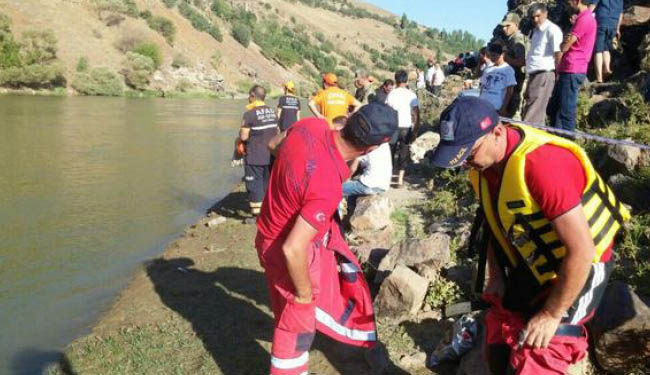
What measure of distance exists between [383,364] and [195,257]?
140 inches

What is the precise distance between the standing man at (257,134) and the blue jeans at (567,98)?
369 centimetres

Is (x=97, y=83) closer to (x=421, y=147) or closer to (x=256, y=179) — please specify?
(x=421, y=147)

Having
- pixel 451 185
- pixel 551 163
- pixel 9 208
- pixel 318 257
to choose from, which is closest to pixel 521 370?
pixel 551 163

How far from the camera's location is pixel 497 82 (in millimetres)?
6875

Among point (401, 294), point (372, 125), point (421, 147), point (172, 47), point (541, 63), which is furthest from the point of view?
point (172, 47)

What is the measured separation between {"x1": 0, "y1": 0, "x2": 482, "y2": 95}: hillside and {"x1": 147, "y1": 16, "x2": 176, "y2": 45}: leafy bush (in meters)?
0.11

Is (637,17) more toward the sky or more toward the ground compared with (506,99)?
more toward the sky

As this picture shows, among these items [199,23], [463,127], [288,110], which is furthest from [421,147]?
[199,23]

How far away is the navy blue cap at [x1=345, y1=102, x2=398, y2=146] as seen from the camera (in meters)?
2.81

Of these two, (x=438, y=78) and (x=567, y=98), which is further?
(x=438, y=78)

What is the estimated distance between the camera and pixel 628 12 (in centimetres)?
962

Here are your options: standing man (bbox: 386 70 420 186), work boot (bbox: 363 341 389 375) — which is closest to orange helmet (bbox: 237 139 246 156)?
standing man (bbox: 386 70 420 186)

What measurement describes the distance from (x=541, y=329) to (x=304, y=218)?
1.17m

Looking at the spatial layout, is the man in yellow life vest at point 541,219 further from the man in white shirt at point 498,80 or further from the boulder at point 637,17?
the boulder at point 637,17
